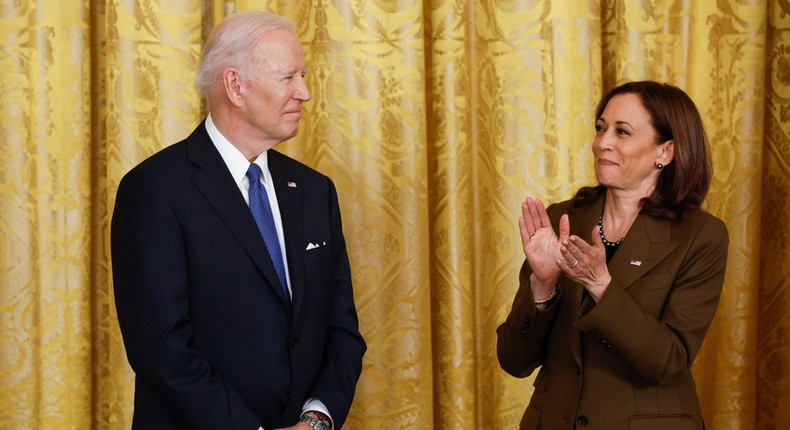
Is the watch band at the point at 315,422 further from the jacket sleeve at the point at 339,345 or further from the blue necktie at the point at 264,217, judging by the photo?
the blue necktie at the point at 264,217

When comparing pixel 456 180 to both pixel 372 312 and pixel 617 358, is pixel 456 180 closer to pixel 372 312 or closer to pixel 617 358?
pixel 372 312

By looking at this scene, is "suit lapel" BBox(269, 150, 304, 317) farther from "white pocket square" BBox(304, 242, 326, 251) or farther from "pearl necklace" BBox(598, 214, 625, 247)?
"pearl necklace" BBox(598, 214, 625, 247)

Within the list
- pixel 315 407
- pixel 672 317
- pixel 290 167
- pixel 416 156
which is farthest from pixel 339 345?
pixel 416 156

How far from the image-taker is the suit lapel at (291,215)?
2.19 metres

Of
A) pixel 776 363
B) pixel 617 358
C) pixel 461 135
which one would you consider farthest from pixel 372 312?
pixel 776 363

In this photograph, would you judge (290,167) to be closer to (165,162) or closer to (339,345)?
(165,162)

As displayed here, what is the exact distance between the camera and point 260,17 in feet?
7.36

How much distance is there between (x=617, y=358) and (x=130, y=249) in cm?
114

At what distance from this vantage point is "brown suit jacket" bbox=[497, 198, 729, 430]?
208cm

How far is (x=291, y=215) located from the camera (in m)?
2.27

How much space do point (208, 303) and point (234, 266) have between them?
0.10m

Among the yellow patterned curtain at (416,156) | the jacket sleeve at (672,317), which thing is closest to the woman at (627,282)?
the jacket sleeve at (672,317)

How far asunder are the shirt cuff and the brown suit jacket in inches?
18.6

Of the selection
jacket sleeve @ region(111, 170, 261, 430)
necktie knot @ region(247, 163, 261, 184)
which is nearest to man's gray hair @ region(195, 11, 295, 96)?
necktie knot @ region(247, 163, 261, 184)
